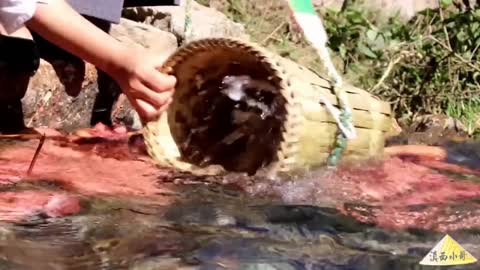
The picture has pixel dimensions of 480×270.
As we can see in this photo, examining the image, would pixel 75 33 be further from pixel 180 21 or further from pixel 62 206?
pixel 180 21

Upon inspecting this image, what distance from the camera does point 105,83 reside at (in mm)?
2820

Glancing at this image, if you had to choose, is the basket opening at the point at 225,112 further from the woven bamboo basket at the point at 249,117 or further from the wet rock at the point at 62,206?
the wet rock at the point at 62,206

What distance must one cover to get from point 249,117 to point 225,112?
0.07 m

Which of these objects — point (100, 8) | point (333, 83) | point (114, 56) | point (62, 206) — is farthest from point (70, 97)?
point (62, 206)

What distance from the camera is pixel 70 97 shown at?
2707 mm

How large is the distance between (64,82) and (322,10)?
2.00 m

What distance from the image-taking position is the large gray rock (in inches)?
103

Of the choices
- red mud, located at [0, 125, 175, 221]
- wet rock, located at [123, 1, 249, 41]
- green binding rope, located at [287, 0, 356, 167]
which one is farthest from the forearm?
wet rock, located at [123, 1, 249, 41]

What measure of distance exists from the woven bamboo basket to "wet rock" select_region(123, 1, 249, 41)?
3.59ft

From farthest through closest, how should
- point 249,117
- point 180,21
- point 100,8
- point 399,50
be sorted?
point 399,50
point 180,21
point 100,8
point 249,117

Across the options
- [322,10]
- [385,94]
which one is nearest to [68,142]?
[385,94]

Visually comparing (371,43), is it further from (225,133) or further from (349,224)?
(349,224)

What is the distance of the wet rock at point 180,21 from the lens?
3.51m

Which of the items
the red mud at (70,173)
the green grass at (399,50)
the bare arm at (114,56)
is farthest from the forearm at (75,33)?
the green grass at (399,50)
